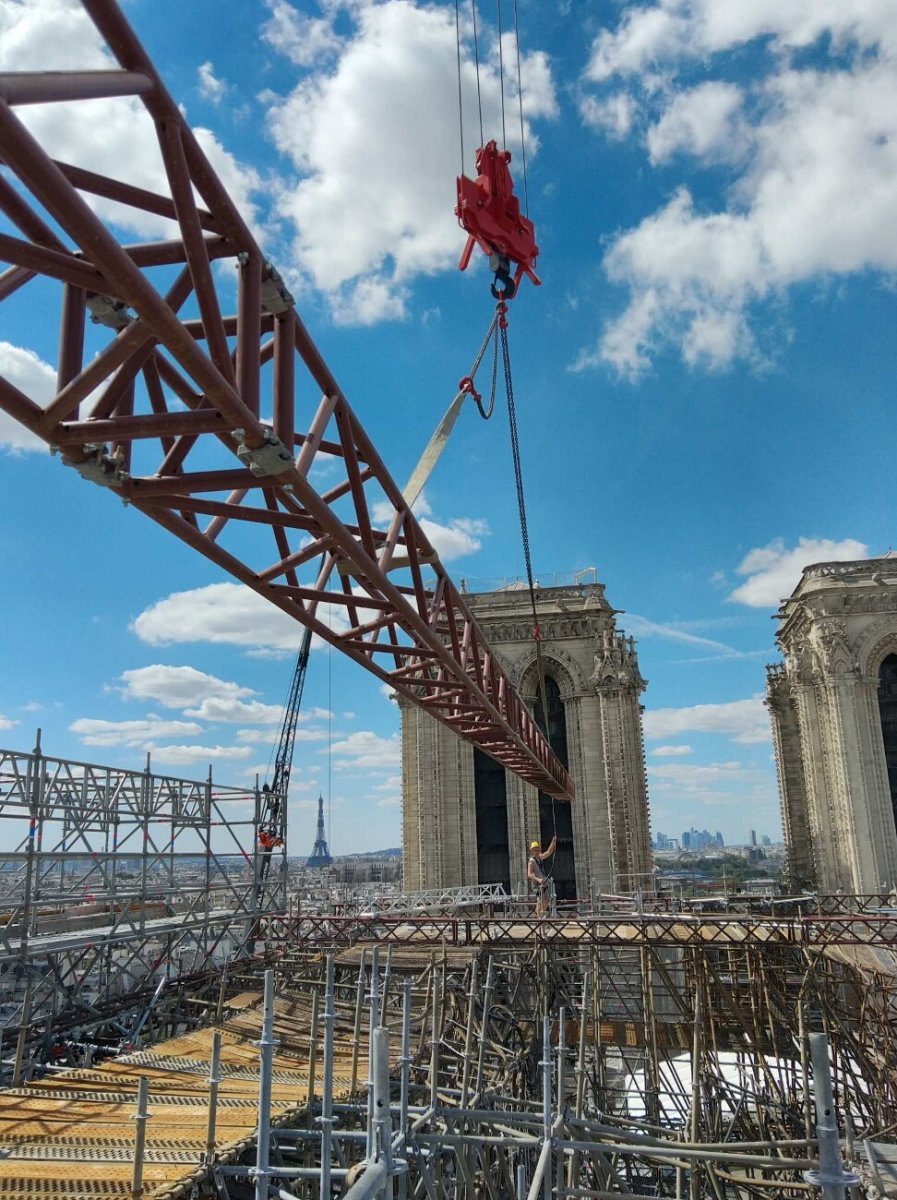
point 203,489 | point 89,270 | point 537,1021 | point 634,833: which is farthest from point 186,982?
point 634,833

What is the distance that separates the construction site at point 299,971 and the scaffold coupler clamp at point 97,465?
0.08ft

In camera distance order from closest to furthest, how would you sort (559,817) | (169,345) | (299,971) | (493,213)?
(169,345)
(493,213)
(299,971)
(559,817)

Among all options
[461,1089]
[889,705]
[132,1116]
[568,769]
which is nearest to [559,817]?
[568,769]

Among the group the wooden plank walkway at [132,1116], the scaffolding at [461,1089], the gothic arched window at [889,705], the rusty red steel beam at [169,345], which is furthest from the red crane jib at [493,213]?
the gothic arched window at [889,705]

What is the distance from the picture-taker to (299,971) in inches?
837

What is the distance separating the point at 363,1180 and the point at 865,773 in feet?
133

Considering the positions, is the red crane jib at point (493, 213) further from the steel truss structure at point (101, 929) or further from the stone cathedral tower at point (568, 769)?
the stone cathedral tower at point (568, 769)

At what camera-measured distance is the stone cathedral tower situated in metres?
40.7

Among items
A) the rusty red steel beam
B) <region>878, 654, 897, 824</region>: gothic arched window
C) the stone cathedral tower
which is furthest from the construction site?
<region>878, 654, 897, 824</region>: gothic arched window

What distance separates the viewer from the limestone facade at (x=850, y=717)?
39.3m

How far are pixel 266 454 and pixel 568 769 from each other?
1483 inches

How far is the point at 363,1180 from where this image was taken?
15.4 ft

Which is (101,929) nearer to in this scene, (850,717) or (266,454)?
(266,454)

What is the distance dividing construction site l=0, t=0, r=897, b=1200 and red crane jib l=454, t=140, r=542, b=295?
0.20 feet
